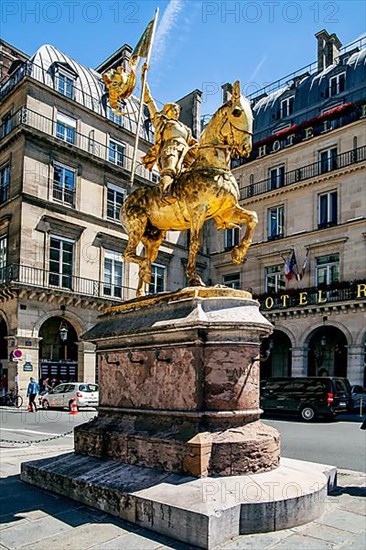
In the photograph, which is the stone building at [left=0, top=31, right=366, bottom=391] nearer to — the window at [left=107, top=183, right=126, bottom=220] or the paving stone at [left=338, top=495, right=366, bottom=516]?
the window at [left=107, top=183, right=126, bottom=220]

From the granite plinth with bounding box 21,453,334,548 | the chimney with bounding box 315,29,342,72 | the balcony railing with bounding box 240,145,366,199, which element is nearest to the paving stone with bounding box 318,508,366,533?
the granite plinth with bounding box 21,453,334,548

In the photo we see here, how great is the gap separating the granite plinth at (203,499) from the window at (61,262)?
24562 mm

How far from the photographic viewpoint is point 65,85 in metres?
32.0

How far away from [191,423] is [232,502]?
1051mm

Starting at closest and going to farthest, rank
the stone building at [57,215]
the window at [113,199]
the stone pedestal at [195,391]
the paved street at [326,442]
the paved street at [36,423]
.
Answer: the stone pedestal at [195,391], the paved street at [326,442], the paved street at [36,423], the stone building at [57,215], the window at [113,199]

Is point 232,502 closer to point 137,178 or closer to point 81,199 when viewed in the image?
point 81,199

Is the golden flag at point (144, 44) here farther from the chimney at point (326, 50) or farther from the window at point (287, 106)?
the chimney at point (326, 50)

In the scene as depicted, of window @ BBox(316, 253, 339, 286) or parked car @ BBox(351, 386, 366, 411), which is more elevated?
window @ BBox(316, 253, 339, 286)

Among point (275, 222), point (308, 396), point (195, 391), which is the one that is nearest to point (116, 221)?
point (275, 222)

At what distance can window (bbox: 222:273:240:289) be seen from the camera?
37.5 meters

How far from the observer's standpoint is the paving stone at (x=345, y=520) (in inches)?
192

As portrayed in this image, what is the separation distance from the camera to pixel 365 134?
3100 centimetres

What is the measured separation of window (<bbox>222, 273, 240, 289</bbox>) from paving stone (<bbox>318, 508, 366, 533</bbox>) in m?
31.9

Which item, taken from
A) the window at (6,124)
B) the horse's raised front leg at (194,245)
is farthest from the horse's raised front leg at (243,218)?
the window at (6,124)
